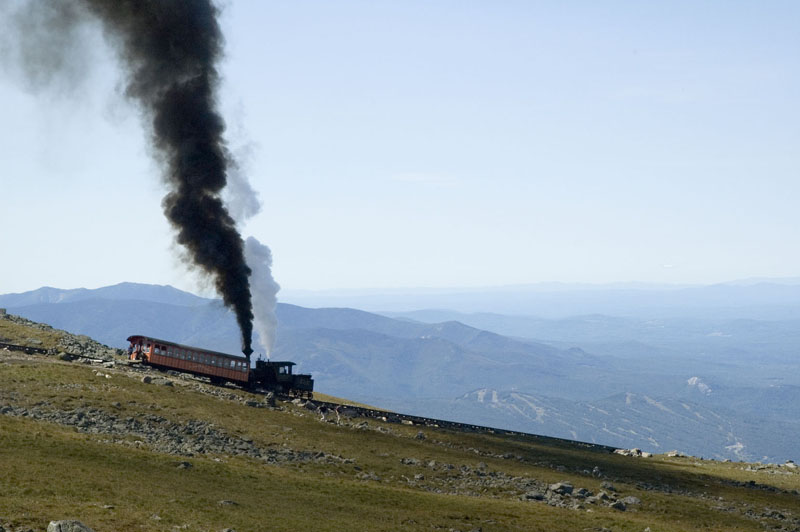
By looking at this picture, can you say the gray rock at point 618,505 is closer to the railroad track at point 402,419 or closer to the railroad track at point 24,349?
the railroad track at point 402,419

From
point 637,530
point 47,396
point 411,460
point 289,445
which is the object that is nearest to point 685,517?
point 637,530

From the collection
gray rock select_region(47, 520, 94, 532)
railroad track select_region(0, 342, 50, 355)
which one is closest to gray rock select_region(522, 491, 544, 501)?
gray rock select_region(47, 520, 94, 532)

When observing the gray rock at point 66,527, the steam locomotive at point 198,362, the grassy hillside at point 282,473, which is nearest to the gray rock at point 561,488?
the grassy hillside at point 282,473

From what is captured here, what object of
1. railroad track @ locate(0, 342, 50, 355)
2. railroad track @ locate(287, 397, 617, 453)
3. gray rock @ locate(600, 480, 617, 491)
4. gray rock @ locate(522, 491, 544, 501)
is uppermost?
railroad track @ locate(0, 342, 50, 355)

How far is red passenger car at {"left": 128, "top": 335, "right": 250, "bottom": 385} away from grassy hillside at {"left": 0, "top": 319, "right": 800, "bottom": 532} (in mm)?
2589

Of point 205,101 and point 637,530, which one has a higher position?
point 205,101

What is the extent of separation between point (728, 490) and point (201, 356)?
50081 millimetres

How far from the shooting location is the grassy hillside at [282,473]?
125ft

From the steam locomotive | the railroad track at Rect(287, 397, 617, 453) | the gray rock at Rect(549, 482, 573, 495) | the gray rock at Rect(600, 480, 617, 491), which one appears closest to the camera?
the gray rock at Rect(549, 482, 573, 495)

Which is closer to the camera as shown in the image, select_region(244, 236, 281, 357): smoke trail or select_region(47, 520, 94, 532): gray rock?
select_region(47, 520, 94, 532): gray rock

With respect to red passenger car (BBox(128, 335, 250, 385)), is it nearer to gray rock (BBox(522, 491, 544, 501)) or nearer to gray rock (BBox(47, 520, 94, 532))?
gray rock (BBox(522, 491, 544, 501))

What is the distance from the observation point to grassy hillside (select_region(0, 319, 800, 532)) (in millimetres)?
38031

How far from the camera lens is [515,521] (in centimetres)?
4497

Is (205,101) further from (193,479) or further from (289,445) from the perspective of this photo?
(193,479)
